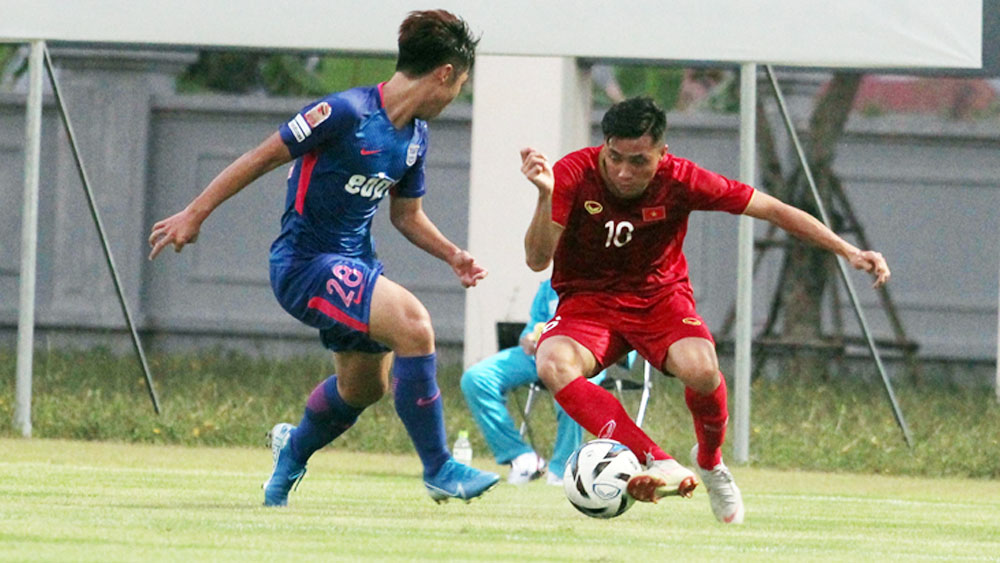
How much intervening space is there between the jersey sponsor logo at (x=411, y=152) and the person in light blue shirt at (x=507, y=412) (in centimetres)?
260

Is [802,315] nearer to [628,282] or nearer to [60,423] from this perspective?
[60,423]

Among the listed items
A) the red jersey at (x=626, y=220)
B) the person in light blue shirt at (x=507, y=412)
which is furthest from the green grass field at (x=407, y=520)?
the red jersey at (x=626, y=220)

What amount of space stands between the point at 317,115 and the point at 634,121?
1.13 metres

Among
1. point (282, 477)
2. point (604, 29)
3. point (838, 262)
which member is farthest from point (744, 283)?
point (282, 477)

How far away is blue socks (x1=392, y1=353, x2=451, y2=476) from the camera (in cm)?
694

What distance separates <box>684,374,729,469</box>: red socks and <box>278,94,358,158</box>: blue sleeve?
1.64 metres

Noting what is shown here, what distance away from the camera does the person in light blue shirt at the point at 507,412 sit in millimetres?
A: 9523

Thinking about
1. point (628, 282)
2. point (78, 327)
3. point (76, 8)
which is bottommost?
point (78, 327)

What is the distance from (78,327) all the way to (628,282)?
1107 centimetres

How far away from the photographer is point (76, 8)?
10.9m

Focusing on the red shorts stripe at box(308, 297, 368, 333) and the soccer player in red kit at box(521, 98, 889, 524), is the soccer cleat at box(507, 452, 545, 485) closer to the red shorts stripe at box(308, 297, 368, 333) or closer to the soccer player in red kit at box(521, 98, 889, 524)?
the soccer player in red kit at box(521, 98, 889, 524)

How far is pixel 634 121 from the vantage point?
679cm

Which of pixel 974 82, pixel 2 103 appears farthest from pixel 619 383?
pixel 974 82

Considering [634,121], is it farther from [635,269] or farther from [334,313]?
[334,313]
